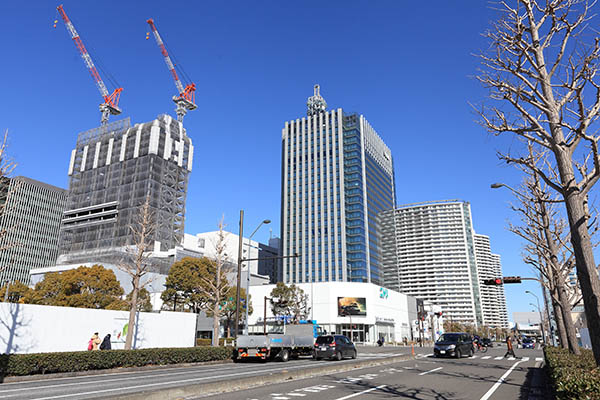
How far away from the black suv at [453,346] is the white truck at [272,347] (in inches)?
342

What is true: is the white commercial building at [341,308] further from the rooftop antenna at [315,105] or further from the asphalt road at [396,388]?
the rooftop antenna at [315,105]

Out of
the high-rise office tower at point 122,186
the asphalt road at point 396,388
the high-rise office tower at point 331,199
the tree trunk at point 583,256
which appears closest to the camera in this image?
the tree trunk at point 583,256

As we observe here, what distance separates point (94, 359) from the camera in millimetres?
18125

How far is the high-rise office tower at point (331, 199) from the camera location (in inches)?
4683

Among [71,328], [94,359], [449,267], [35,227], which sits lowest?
[94,359]

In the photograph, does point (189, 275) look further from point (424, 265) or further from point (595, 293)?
point (424, 265)

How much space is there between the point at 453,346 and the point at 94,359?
2181cm

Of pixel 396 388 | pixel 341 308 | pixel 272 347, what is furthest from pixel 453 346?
pixel 341 308

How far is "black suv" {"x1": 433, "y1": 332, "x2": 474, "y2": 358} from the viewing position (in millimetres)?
27234

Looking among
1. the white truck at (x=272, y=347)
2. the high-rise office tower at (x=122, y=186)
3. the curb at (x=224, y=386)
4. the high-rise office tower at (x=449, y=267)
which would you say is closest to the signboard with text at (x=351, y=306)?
the white truck at (x=272, y=347)

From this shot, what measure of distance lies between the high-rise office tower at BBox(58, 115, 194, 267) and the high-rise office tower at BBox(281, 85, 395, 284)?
33.6 metres

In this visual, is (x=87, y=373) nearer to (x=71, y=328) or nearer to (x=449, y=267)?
(x=71, y=328)

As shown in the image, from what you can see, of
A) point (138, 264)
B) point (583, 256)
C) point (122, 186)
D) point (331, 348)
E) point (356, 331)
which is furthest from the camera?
point (122, 186)

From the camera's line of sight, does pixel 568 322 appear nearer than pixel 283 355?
Yes
